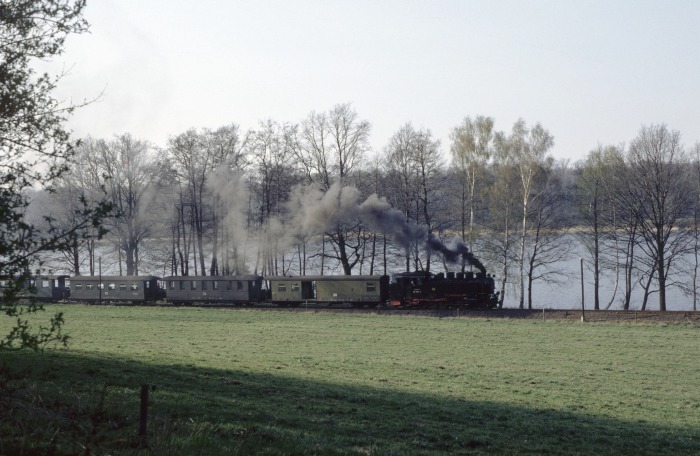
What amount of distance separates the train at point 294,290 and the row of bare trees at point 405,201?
3524 mm

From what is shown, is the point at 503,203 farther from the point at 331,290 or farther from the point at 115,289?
the point at 115,289

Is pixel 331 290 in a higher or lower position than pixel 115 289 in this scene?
higher

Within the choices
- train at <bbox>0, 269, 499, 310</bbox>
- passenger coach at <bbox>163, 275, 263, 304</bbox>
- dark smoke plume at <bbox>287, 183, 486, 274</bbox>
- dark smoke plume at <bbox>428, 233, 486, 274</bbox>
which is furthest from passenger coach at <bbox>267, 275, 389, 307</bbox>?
dark smoke plume at <bbox>428, 233, 486, 274</bbox>

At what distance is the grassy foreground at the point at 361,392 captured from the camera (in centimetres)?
907

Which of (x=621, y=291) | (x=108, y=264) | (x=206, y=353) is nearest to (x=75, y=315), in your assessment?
(x=206, y=353)

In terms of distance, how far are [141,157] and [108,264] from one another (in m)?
14.8

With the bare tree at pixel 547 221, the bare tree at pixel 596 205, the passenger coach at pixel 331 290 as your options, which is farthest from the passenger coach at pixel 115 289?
the bare tree at pixel 596 205

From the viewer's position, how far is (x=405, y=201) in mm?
59219

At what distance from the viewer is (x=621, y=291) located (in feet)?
214

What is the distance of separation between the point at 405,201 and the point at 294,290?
14416 mm

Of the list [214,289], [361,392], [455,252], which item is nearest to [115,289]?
[214,289]

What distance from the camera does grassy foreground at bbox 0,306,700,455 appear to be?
9.07 metres

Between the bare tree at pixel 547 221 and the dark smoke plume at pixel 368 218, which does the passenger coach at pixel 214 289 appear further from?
the bare tree at pixel 547 221

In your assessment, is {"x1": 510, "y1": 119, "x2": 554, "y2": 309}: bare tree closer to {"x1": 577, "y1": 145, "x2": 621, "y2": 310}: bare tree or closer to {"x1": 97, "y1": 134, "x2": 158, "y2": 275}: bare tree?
{"x1": 577, "y1": 145, "x2": 621, "y2": 310}: bare tree
